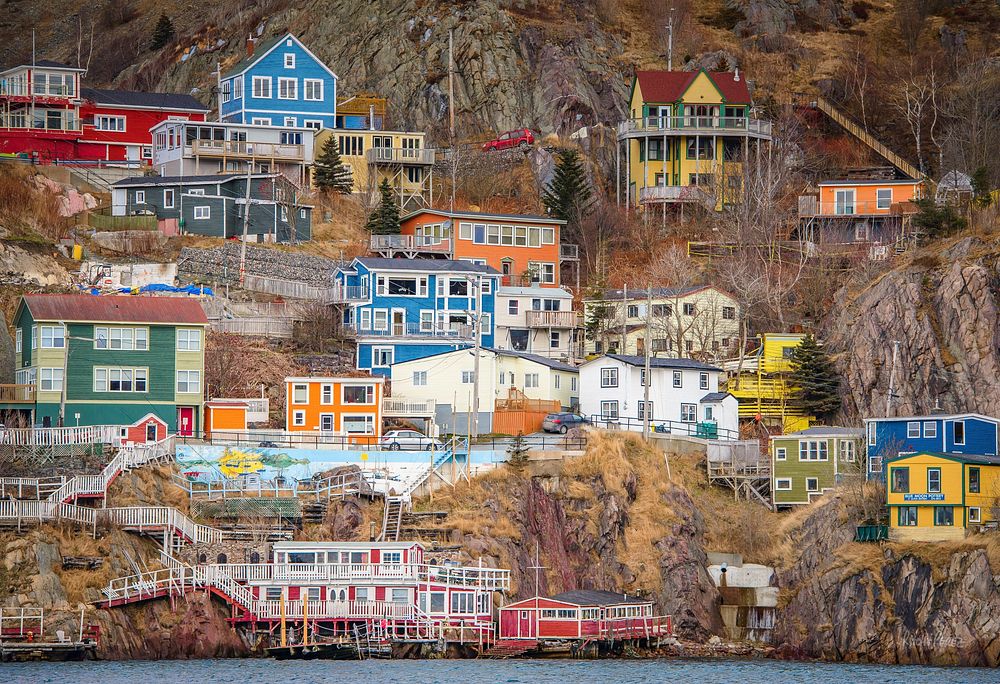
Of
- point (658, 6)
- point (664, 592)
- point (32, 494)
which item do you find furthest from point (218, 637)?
point (658, 6)

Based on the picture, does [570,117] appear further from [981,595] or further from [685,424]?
[981,595]

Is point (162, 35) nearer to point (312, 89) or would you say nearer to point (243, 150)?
point (312, 89)

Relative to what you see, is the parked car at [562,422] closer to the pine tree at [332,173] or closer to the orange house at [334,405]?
the orange house at [334,405]

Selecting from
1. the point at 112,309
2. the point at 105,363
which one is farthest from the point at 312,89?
the point at 105,363

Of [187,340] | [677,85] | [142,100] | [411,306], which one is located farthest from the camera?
[142,100]

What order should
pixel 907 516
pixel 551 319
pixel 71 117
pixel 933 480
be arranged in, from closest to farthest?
1. pixel 933 480
2. pixel 907 516
3. pixel 551 319
4. pixel 71 117

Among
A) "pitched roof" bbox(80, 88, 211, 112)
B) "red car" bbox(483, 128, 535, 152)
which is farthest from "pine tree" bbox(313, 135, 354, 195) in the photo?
"pitched roof" bbox(80, 88, 211, 112)
